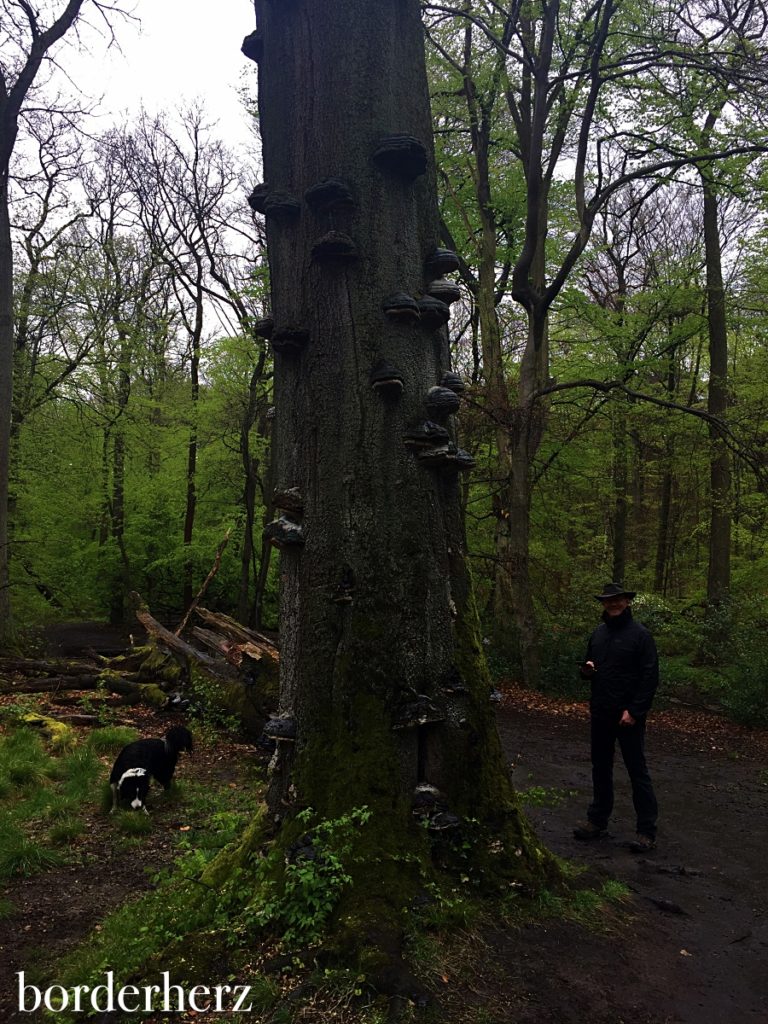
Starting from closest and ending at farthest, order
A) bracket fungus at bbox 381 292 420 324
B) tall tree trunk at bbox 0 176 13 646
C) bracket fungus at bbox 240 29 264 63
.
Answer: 1. bracket fungus at bbox 381 292 420 324
2. bracket fungus at bbox 240 29 264 63
3. tall tree trunk at bbox 0 176 13 646

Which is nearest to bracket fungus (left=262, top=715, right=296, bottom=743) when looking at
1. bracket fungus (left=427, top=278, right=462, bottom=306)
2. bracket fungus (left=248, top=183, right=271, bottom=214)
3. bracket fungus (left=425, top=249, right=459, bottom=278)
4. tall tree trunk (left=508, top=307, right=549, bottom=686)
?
bracket fungus (left=427, top=278, right=462, bottom=306)

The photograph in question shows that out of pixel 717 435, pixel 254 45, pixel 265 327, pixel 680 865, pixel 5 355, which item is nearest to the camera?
pixel 265 327

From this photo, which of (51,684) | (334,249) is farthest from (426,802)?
(51,684)

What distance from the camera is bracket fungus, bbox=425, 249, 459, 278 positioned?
389cm

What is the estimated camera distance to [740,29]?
1071cm

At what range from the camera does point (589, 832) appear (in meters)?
5.43

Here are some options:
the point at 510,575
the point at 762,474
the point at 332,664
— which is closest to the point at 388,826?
the point at 332,664

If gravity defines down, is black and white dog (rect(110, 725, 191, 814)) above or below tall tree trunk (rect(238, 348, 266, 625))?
below

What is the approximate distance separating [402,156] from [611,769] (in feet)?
14.9

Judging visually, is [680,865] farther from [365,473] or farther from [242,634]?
[242,634]

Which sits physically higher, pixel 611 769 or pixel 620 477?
pixel 620 477

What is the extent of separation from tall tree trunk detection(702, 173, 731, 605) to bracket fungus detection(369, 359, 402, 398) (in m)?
12.3

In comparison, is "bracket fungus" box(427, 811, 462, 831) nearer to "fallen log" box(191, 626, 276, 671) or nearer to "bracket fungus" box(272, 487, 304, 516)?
"bracket fungus" box(272, 487, 304, 516)

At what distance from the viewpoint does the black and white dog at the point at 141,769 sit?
5.88 meters
